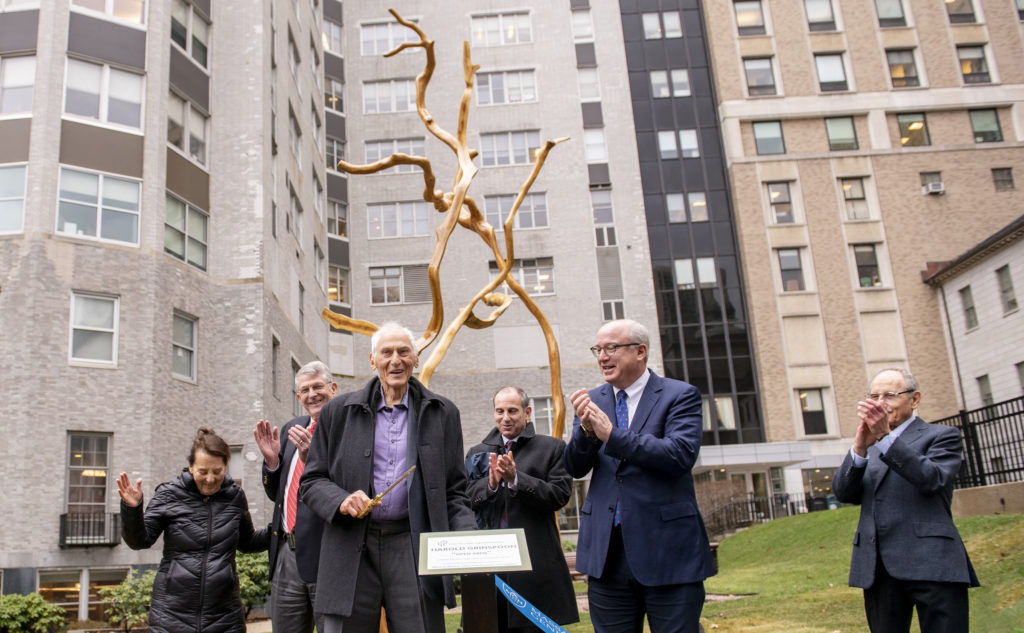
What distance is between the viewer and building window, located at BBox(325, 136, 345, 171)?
1603 inches

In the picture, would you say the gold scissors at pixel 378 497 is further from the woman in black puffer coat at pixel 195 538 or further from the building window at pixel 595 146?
the building window at pixel 595 146

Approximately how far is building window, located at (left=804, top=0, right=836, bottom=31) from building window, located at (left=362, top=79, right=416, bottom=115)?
2169 centimetres

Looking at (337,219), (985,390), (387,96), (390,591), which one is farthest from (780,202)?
(390,591)

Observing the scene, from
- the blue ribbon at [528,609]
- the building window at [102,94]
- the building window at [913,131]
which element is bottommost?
the blue ribbon at [528,609]

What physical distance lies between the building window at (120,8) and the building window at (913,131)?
3617 cm

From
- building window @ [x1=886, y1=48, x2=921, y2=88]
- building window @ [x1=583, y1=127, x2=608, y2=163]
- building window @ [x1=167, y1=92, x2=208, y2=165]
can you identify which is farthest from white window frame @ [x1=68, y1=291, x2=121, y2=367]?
building window @ [x1=886, y1=48, x2=921, y2=88]

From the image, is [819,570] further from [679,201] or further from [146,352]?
[679,201]

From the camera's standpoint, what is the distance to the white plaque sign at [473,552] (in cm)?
392

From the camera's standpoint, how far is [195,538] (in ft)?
19.2

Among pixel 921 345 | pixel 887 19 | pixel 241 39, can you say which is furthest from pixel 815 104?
pixel 241 39

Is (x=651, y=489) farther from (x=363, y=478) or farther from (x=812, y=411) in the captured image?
(x=812, y=411)

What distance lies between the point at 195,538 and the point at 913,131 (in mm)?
44823

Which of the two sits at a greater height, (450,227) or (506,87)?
(506,87)

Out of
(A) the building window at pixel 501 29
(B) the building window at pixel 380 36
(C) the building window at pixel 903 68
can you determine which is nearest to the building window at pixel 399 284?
(B) the building window at pixel 380 36
